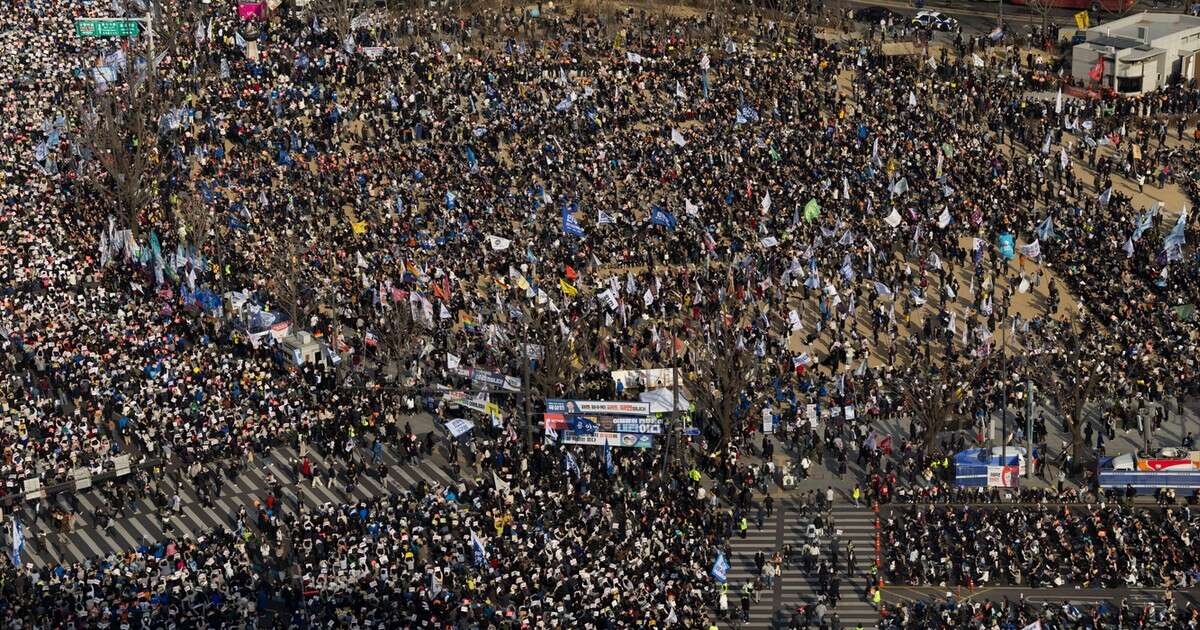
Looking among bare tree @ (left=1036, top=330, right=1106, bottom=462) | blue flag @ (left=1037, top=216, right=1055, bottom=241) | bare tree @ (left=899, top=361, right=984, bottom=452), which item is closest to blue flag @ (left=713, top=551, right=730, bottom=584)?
bare tree @ (left=899, top=361, right=984, bottom=452)

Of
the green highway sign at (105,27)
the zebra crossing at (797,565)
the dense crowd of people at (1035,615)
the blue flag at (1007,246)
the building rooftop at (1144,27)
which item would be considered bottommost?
the zebra crossing at (797,565)

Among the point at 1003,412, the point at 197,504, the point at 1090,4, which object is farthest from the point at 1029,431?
the point at 1090,4

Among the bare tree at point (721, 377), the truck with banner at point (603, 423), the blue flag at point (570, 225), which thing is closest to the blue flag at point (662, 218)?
the blue flag at point (570, 225)

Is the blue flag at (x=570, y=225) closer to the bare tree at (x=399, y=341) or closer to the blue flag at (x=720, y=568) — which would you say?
the bare tree at (x=399, y=341)

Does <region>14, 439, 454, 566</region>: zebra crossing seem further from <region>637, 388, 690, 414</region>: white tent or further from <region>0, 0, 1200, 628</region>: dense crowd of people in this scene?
<region>637, 388, 690, 414</region>: white tent

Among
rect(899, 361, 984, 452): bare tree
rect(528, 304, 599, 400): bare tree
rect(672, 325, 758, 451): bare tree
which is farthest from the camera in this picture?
rect(528, 304, 599, 400): bare tree

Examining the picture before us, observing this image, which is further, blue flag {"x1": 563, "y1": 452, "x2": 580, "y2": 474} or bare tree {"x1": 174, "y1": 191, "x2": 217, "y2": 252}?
bare tree {"x1": 174, "y1": 191, "x2": 217, "y2": 252}

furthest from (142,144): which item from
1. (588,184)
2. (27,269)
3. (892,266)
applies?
(892,266)
